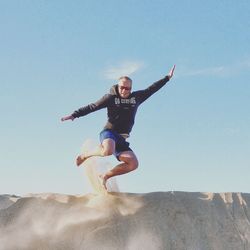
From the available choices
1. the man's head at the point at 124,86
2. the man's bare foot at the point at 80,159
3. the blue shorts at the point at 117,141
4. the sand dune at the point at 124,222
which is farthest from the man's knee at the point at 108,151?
the man's head at the point at 124,86

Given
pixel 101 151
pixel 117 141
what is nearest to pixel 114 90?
pixel 117 141

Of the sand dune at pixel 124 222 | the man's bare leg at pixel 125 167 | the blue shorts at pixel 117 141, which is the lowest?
the sand dune at pixel 124 222

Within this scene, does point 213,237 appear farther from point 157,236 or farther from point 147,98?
point 147,98

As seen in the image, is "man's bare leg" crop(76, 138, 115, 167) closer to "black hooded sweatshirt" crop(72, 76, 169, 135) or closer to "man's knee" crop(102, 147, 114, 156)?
"man's knee" crop(102, 147, 114, 156)

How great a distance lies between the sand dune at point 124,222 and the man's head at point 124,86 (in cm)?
141

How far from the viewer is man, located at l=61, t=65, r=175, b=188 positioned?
6.49 metres

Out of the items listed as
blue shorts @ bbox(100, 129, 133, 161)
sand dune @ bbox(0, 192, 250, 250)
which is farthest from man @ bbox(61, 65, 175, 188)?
sand dune @ bbox(0, 192, 250, 250)

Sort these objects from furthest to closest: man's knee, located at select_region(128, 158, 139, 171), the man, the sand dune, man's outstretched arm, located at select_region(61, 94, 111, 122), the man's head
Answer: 1. the man's head
2. man's outstretched arm, located at select_region(61, 94, 111, 122)
3. the man
4. man's knee, located at select_region(128, 158, 139, 171)
5. the sand dune

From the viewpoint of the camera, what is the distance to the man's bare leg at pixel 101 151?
6.44 meters

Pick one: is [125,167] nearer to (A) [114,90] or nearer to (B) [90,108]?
(B) [90,108]

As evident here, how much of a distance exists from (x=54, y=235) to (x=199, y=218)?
5.96 ft

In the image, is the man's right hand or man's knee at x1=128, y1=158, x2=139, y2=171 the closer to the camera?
man's knee at x1=128, y1=158, x2=139, y2=171

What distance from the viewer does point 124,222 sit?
5906mm

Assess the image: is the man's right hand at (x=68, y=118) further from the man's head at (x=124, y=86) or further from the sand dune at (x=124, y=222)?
the sand dune at (x=124, y=222)
